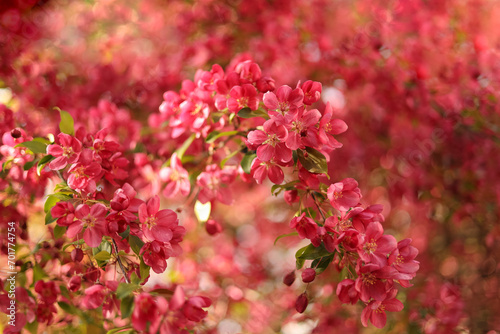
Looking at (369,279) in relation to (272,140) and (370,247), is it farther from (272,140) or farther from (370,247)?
(272,140)

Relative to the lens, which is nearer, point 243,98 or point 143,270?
point 143,270

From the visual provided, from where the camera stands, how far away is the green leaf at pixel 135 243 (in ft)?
2.62

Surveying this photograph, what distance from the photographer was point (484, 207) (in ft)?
5.54

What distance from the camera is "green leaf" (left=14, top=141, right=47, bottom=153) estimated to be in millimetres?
860

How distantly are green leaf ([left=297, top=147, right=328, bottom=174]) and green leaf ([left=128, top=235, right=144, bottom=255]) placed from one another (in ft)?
1.20

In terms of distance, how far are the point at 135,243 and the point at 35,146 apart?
0.32 m

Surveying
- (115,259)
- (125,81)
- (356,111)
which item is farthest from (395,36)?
(115,259)

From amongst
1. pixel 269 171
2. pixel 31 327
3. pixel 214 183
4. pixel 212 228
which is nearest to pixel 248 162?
pixel 269 171

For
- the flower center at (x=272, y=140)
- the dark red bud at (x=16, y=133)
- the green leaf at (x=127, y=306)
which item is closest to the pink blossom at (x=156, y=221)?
the green leaf at (x=127, y=306)

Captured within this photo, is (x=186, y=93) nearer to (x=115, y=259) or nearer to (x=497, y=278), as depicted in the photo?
(x=115, y=259)

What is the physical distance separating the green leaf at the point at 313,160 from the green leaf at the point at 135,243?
36 cm

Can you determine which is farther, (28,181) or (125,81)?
(125,81)

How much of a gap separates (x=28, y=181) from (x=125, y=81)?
3.51 ft

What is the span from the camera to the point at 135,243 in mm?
806
